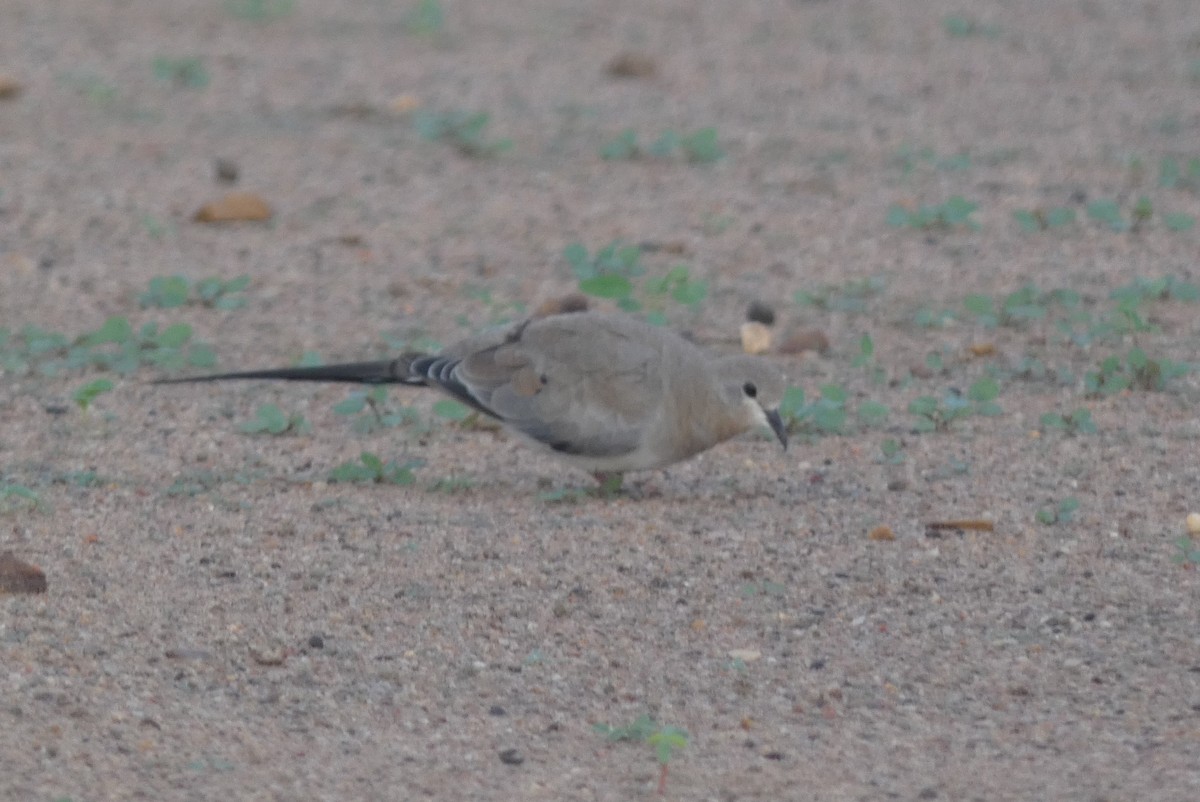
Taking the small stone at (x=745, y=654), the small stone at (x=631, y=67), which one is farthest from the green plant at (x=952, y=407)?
the small stone at (x=631, y=67)

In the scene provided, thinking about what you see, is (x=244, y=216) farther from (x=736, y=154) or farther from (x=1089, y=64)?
(x=1089, y=64)

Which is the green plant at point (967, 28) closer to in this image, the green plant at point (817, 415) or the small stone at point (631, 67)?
the small stone at point (631, 67)

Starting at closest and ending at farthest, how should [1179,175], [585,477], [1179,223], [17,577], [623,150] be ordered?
[17,577], [585,477], [1179,223], [1179,175], [623,150]

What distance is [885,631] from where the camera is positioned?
15.6 ft

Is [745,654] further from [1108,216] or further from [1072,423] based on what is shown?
[1108,216]

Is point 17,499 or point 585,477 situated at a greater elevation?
point 17,499

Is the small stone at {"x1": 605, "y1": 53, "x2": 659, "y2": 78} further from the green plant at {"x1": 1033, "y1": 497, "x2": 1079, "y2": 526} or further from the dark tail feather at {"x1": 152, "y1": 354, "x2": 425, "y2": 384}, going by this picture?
the green plant at {"x1": 1033, "y1": 497, "x2": 1079, "y2": 526}

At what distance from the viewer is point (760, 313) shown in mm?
7180

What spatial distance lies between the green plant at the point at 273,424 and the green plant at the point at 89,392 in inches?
15.7

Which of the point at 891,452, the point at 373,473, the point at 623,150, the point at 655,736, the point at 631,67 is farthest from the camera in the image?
the point at 631,67

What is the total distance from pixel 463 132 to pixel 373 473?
4.13m

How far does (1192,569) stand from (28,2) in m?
9.17

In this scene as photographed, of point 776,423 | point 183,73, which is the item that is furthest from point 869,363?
point 183,73

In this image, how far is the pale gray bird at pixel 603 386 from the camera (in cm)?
559
